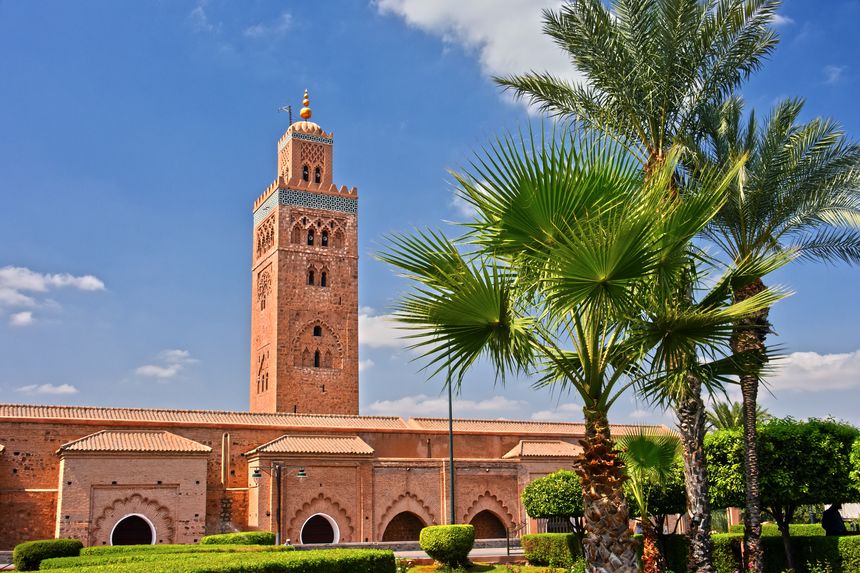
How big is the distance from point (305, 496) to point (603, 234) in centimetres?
2183

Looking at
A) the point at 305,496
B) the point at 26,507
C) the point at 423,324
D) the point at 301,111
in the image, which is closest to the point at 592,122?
the point at 423,324

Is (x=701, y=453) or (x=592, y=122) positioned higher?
(x=592, y=122)

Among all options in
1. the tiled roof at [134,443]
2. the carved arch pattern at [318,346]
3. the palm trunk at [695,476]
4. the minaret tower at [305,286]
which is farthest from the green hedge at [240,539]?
the carved arch pattern at [318,346]

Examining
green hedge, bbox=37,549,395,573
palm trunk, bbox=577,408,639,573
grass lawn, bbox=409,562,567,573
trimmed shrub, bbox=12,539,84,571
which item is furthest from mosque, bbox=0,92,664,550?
palm trunk, bbox=577,408,639,573

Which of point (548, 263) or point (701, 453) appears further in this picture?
point (701, 453)

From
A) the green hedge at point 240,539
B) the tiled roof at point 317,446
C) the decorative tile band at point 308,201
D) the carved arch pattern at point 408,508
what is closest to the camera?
the green hedge at point 240,539

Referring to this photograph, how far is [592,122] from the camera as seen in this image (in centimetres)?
1374

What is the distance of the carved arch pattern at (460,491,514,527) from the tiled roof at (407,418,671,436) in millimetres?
3116

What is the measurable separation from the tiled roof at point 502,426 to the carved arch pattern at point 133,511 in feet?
34.5

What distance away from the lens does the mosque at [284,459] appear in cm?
2491

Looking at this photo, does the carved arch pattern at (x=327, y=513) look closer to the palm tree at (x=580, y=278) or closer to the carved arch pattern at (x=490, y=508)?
the carved arch pattern at (x=490, y=508)

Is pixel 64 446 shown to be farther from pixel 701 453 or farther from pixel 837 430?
pixel 837 430

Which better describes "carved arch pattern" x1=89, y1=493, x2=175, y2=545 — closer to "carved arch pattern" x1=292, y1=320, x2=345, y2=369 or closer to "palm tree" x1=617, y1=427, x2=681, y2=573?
"carved arch pattern" x1=292, y1=320, x2=345, y2=369

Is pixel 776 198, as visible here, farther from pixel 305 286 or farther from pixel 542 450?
pixel 305 286
